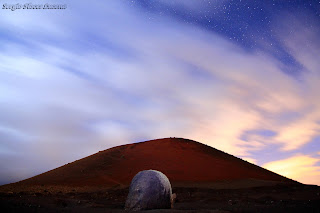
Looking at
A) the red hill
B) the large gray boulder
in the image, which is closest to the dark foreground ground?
the large gray boulder

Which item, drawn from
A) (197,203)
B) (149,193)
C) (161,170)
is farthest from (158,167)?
(149,193)

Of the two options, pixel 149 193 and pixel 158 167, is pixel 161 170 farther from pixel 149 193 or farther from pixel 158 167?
pixel 149 193

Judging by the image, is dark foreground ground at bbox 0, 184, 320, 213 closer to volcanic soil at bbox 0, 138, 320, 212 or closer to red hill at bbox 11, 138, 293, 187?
volcanic soil at bbox 0, 138, 320, 212

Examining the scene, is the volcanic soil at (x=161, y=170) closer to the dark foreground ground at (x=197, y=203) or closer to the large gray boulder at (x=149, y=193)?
the dark foreground ground at (x=197, y=203)

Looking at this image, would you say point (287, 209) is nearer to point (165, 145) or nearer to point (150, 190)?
point (150, 190)

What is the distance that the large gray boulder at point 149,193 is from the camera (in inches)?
406

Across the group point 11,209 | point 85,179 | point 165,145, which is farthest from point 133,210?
point 165,145

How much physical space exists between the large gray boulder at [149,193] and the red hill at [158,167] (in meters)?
12.9

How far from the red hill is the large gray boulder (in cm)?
1289

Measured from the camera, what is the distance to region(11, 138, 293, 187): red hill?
25.6 m

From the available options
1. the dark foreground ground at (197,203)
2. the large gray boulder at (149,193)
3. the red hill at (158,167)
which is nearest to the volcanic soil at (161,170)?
the red hill at (158,167)

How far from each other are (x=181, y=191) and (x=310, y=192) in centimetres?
786

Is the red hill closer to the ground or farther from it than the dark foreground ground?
farther from it

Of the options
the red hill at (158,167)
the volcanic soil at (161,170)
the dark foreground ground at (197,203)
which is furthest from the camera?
the red hill at (158,167)
